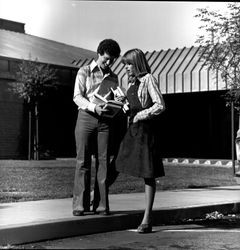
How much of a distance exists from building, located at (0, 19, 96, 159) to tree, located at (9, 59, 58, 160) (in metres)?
1.39

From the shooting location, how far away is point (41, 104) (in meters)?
30.5

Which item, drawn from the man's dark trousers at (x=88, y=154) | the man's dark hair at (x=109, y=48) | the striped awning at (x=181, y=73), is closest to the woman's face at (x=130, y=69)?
the man's dark hair at (x=109, y=48)

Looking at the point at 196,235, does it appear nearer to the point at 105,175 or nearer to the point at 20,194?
the point at 105,175

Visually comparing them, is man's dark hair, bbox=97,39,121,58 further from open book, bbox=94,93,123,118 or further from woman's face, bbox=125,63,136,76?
open book, bbox=94,93,123,118

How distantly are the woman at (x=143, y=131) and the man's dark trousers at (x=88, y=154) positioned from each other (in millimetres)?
291

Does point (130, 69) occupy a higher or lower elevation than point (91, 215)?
higher

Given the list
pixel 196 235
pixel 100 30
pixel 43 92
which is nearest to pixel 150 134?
pixel 196 235

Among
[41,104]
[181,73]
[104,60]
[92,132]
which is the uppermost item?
[181,73]

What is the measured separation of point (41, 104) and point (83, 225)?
24381mm

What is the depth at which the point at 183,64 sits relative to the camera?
2975cm

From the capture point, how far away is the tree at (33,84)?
2638 centimetres

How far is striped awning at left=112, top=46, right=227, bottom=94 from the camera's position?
2859 cm

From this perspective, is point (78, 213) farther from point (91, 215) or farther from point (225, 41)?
point (225, 41)

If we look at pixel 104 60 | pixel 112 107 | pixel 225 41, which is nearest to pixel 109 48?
pixel 104 60
